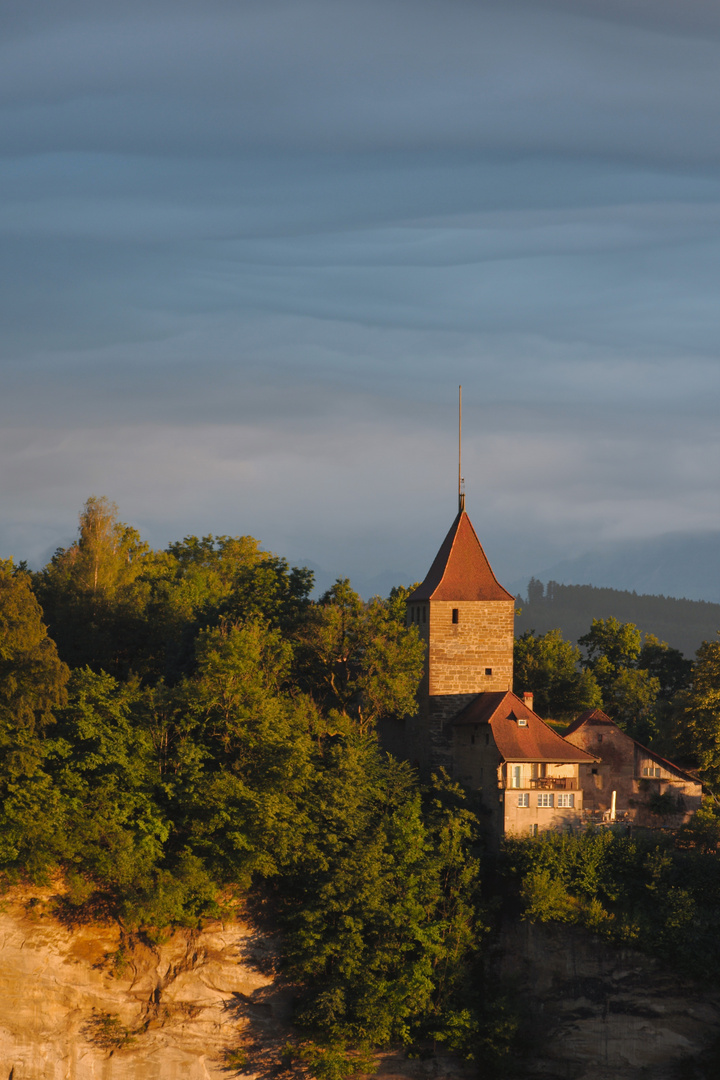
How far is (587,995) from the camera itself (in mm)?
54719

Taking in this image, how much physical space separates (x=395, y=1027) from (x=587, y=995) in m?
9.00

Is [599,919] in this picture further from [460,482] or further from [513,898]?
[460,482]

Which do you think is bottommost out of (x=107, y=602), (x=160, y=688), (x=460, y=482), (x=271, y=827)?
(x=271, y=827)

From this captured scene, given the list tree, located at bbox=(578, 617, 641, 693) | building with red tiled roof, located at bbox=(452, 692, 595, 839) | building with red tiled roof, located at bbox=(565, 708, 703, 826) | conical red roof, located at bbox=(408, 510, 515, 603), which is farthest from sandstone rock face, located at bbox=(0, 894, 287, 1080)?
tree, located at bbox=(578, 617, 641, 693)

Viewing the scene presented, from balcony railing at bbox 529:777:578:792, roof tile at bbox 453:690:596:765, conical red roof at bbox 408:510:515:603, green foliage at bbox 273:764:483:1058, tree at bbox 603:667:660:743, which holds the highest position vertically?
conical red roof at bbox 408:510:515:603

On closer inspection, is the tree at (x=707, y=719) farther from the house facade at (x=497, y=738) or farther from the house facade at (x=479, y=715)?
the house facade at (x=479, y=715)

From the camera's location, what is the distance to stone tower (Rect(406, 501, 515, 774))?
208 feet

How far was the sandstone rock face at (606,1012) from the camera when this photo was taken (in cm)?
5378

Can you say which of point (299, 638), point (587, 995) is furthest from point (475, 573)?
point (587, 995)

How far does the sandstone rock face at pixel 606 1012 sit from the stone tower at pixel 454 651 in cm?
1158

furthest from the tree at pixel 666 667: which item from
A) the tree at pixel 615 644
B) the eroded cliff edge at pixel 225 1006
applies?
the eroded cliff edge at pixel 225 1006

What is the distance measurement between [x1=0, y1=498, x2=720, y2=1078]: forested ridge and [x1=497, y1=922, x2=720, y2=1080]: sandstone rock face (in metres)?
1.26

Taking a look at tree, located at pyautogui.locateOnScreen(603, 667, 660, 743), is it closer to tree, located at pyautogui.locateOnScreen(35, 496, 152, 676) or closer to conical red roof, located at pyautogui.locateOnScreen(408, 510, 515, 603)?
conical red roof, located at pyautogui.locateOnScreen(408, 510, 515, 603)

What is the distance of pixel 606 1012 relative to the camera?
54375 mm
